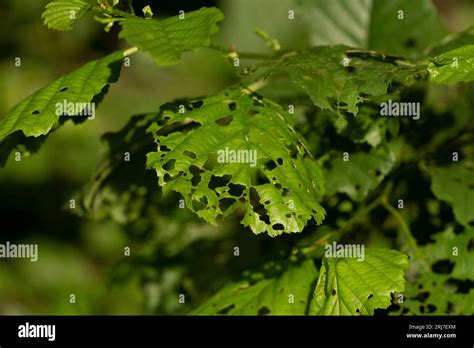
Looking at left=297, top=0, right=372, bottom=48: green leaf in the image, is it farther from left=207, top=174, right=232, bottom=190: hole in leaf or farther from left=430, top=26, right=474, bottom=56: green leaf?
left=207, top=174, right=232, bottom=190: hole in leaf

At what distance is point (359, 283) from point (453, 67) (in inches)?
20.6

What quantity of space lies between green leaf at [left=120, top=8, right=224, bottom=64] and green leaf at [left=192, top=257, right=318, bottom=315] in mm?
643

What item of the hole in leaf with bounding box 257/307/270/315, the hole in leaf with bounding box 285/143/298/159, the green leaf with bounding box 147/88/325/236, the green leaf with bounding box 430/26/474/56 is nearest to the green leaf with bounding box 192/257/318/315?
the hole in leaf with bounding box 257/307/270/315

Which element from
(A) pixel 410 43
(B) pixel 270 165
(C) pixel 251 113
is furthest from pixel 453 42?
(B) pixel 270 165

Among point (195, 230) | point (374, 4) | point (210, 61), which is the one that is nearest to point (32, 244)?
point (210, 61)

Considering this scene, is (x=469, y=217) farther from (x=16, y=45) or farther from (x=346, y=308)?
(x=16, y=45)

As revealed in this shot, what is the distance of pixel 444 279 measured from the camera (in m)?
2.10

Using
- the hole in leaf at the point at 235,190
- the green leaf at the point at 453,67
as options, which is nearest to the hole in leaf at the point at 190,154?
the hole in leaf at the point at 235,190

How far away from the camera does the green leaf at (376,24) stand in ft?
8.45

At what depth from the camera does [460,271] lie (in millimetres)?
2102

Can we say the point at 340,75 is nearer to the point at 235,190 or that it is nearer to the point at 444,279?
the point at 235,190

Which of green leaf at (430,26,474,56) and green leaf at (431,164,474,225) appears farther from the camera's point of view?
green leaf at (430,26,474,56)

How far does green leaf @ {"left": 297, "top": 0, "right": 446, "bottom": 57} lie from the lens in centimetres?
258

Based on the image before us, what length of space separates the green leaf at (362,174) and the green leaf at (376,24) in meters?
0.56
